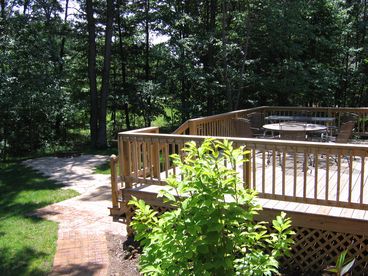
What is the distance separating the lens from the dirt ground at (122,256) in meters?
4.16

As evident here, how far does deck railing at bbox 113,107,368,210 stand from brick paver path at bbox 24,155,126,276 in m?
0.77

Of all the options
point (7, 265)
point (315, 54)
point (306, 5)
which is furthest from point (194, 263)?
point (315, 54)

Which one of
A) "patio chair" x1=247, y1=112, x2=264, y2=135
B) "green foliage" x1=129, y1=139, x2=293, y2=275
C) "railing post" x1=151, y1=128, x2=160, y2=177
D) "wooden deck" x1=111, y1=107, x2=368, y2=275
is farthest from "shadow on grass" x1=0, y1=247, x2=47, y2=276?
"patio chair" x1=247, y1=112, x2=264, y2=135

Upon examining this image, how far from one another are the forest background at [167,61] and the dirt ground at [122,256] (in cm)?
718

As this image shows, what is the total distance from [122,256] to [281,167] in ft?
8.61

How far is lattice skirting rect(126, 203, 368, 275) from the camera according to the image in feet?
13.1

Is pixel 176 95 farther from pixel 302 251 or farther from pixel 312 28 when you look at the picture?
pixel 302 251

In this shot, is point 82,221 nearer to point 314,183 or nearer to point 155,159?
point 155,159

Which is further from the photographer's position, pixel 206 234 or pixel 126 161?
pixel 126 161

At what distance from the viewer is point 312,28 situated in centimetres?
1214

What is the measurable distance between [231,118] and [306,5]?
549 centimetres

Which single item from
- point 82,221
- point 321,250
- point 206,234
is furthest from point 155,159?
point 206,234

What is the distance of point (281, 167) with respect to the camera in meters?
5.75

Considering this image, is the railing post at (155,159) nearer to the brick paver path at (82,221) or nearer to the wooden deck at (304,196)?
the wooden deck at (304,196)
